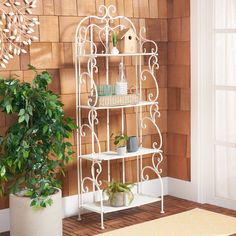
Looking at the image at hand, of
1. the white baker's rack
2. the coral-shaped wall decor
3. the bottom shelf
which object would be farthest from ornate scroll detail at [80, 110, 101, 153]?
the coral-shaped wall decor

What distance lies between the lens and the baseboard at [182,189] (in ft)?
17.3

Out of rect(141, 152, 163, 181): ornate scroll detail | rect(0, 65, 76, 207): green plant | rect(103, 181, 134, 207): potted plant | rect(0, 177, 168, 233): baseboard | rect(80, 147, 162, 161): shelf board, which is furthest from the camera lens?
rect(141, 152, 163, 181): ornate scroll detail

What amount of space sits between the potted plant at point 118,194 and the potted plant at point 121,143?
0.27 metres

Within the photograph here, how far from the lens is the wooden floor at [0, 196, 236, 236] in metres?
4.54

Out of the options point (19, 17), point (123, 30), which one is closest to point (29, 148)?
point (19, 17)

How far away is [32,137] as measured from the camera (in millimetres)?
4184

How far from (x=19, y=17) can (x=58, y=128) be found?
0.90 m

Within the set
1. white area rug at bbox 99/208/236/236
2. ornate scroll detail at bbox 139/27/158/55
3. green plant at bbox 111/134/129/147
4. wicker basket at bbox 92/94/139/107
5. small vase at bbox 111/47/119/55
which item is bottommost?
white area rug at bbox 99/208/236/236

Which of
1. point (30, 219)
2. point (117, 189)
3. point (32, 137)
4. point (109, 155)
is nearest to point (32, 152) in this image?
point (32, 137)

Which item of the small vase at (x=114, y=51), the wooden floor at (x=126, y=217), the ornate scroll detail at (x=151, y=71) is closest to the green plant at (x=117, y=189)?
the wooden floor at (x=126, y=217)

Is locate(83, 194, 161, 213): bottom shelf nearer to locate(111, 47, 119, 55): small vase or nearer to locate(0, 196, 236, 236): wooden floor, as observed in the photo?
locate(0, 196, 236, 236): wooden floor

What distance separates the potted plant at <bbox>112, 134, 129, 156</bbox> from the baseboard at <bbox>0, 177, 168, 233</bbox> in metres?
0.50

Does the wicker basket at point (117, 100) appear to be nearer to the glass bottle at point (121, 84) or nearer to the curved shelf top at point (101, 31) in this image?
the glass bottle at point (121, 84)

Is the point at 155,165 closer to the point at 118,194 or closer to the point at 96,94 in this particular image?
the point at 118,194
